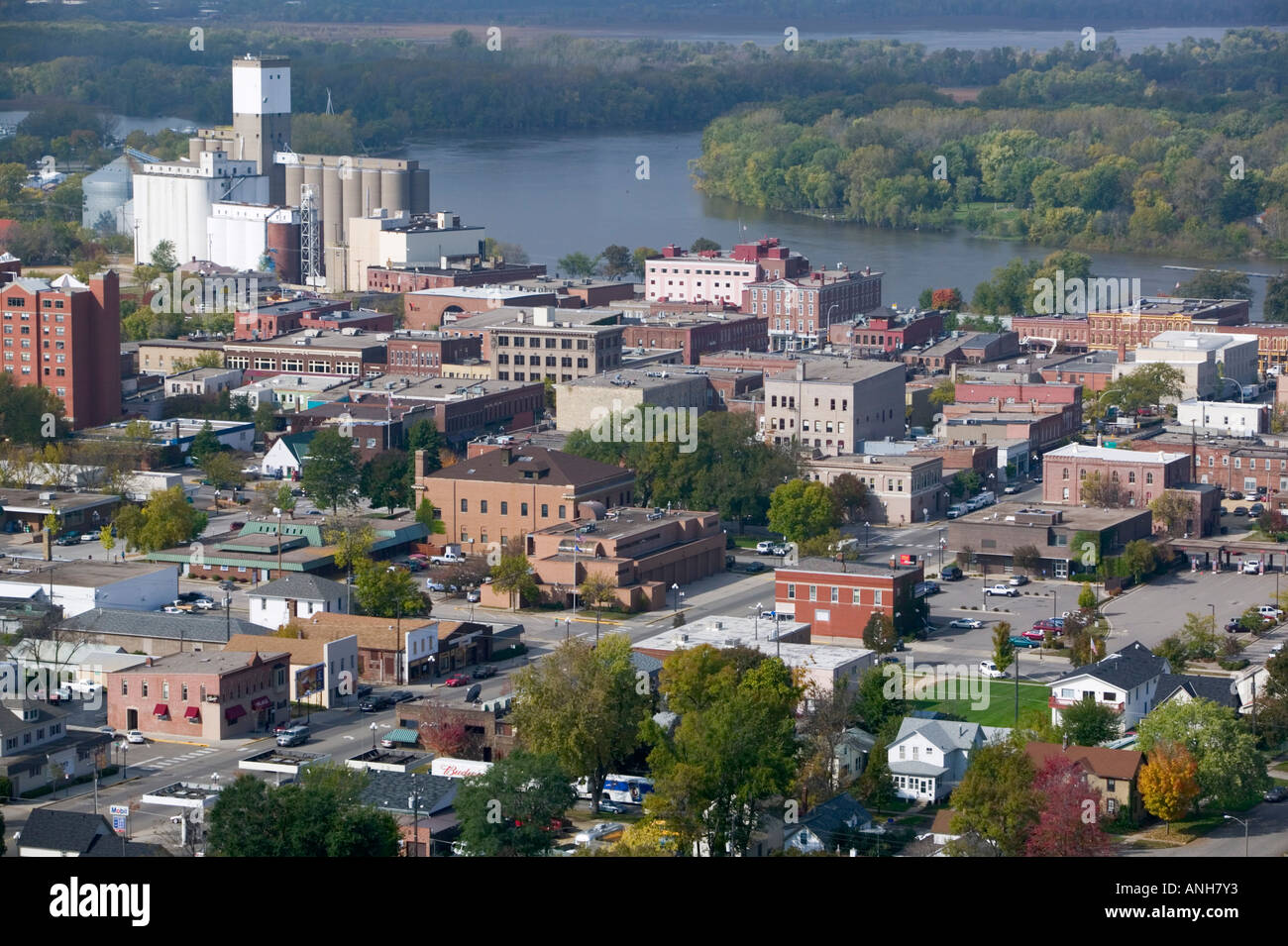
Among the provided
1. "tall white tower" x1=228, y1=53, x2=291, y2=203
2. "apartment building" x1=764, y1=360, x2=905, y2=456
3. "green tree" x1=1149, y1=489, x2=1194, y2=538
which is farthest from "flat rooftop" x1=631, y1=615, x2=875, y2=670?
"tall white tower" x1=228, y1=53, x2=291, y2=203

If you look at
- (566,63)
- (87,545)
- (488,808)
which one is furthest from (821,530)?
(566,63)

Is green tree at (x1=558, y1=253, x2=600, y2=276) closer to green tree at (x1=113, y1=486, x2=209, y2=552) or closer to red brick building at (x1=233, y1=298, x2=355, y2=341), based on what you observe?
red brick building at (x1=233, y1=298, x2=355, y2=341)

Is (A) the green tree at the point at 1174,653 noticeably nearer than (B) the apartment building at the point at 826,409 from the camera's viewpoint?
Yes

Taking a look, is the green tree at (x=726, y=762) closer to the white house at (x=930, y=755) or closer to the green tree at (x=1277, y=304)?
the white house at (x=930, y=755)

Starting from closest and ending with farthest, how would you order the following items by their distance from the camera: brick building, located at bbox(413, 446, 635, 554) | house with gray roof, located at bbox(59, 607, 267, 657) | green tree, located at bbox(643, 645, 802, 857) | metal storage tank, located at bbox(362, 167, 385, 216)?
1. green tree, located at bbox(643, 645, 802, 857)
2. house with gray roof, located at bbox(59, 607, 267, 657)
3. brick building, located at bbox(413, 446, 635, 554)
4. metal storage tank, located at bbox(362, 167, 385, 216)

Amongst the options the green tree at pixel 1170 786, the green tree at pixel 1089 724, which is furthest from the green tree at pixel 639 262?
the green tree at pixel 1170 786

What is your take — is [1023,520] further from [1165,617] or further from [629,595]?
[629,595]
